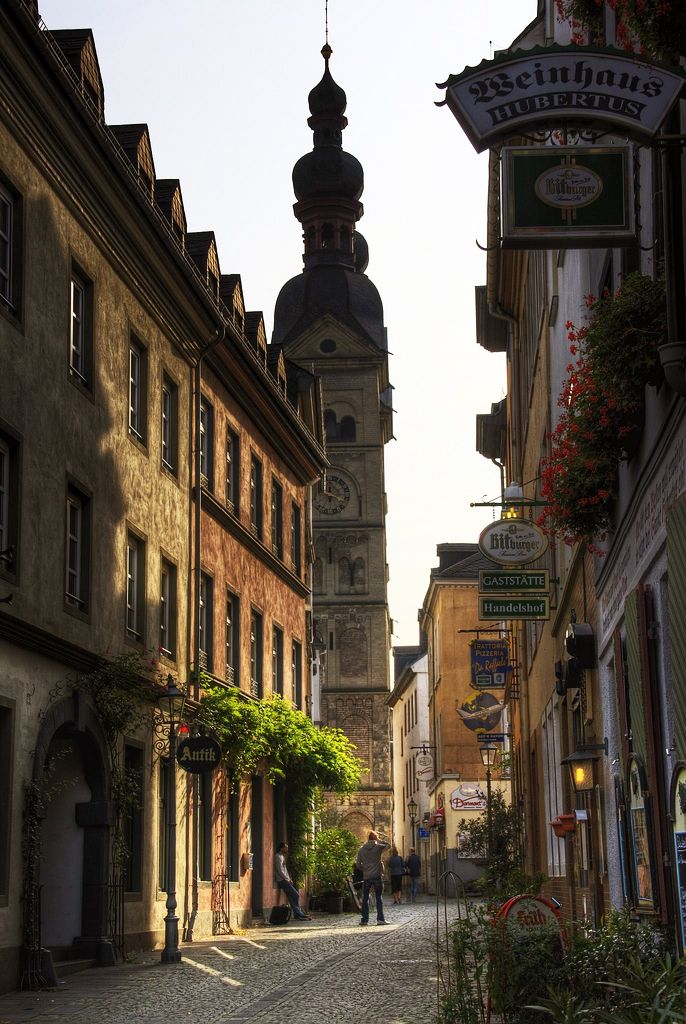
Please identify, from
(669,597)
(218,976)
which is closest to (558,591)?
(218,976)

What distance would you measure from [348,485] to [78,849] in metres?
73.9

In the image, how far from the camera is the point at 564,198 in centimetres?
879

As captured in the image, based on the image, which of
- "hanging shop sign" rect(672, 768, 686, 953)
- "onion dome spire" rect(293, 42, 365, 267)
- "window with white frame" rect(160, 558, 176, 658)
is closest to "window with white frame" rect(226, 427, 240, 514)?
"window with white frame" rect(160, 558, 176, 658)

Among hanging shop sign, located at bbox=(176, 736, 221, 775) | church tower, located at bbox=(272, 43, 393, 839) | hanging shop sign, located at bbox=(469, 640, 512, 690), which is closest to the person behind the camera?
hanging shop sign, located at bbox=(176, 736, 221, 775)

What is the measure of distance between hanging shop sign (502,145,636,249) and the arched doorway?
11877 mm

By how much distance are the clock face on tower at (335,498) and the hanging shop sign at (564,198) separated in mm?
84294

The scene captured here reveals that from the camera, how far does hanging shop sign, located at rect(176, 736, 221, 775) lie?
2112 cm

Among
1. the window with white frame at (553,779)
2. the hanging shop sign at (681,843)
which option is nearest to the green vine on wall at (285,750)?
the window with white frame at (553,779)

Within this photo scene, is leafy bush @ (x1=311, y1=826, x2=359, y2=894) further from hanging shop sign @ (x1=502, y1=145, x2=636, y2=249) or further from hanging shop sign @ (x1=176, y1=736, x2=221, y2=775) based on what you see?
hanging shop sign @ (x1=502, y1=145, x2=636, y2=249)

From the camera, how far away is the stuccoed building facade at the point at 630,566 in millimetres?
9195

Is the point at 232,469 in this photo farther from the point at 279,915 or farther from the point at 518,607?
the point at 518,607

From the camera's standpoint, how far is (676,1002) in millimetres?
6438

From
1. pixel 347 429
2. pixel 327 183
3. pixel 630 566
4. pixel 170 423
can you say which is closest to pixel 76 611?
pixel 170 423

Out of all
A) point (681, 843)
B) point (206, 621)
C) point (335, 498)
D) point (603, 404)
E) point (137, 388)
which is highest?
point (335, 498)
